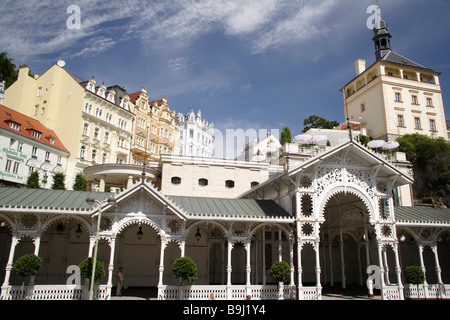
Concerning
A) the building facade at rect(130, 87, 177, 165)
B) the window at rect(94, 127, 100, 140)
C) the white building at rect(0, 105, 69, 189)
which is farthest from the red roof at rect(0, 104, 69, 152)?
the building facade at rect(130, 87, 177, 165)

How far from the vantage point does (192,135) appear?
246 feet

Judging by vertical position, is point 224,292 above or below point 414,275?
below

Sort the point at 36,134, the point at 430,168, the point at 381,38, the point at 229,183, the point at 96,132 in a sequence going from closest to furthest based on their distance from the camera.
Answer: the point at 229,183
the point at 36,134
the point at 430,168
the point at 96,132
the point at 381,38

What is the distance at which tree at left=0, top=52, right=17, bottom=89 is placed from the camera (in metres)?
48.0

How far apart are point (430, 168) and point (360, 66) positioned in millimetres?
25725

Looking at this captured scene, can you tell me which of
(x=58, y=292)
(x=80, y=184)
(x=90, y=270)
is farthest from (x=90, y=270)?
(x=80, y=184)

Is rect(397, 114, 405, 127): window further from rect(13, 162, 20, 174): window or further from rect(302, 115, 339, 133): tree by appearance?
rect(13, 162, 20, 174): window

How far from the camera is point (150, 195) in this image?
1683cm

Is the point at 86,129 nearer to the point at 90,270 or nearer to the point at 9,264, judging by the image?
the point at 9,264

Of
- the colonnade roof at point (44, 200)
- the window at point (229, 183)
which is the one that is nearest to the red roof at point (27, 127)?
the colonnade roof at point (44, 200)

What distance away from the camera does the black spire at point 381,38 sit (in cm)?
5597

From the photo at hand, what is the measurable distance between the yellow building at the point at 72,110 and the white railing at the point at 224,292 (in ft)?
99.5
